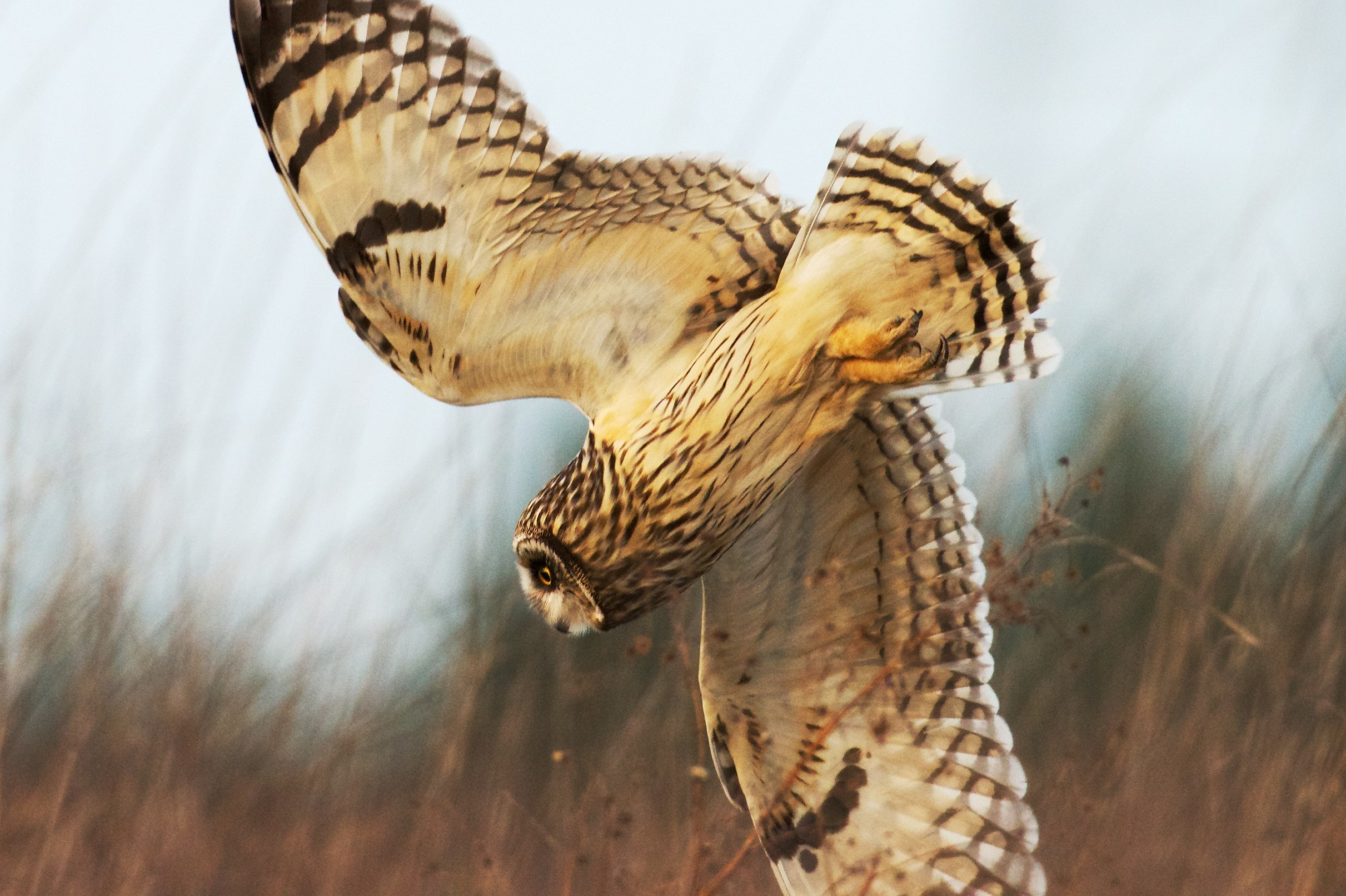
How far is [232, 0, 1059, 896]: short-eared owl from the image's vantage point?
216cm

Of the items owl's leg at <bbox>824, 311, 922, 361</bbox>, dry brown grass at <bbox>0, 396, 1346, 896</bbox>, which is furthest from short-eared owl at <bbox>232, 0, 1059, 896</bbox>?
dry brown grass at <bbox>0, 396, 1346, 896</bbox>

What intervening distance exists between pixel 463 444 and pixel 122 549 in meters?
0.83

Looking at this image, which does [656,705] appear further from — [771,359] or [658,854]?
[771,359]

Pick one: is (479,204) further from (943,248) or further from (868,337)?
(943,248)

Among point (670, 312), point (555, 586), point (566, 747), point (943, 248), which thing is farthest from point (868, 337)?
point (566, 747)

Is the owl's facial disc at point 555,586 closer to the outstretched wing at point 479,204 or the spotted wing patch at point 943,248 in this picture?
the outstretched wing at point 479,204

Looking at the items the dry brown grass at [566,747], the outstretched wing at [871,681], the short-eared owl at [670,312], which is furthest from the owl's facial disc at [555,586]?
the outstretched wing at [871,681]

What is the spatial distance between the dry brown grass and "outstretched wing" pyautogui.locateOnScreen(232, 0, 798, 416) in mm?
708

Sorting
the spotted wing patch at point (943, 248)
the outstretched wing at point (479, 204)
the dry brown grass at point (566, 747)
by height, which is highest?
the spotted wing patch at point (943, 248)

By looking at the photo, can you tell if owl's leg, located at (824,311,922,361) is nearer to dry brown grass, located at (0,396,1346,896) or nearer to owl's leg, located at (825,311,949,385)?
owl's leg, located at (825,311,949,385)

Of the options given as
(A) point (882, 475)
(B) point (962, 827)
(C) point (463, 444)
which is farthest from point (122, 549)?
(B) point (962, 827)

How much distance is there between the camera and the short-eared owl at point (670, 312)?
7.10 ft

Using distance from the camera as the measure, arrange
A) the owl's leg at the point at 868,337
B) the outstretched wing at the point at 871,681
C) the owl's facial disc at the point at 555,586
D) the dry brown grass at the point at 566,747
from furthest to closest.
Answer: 1. the outstretched wing at the point at 871,681
2. the dry brown grass at the point at 566,747
3. the owl's facial disc at the point at 555,586
4. the owl's leg at the point at 868,337

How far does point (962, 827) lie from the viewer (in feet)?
8.77
